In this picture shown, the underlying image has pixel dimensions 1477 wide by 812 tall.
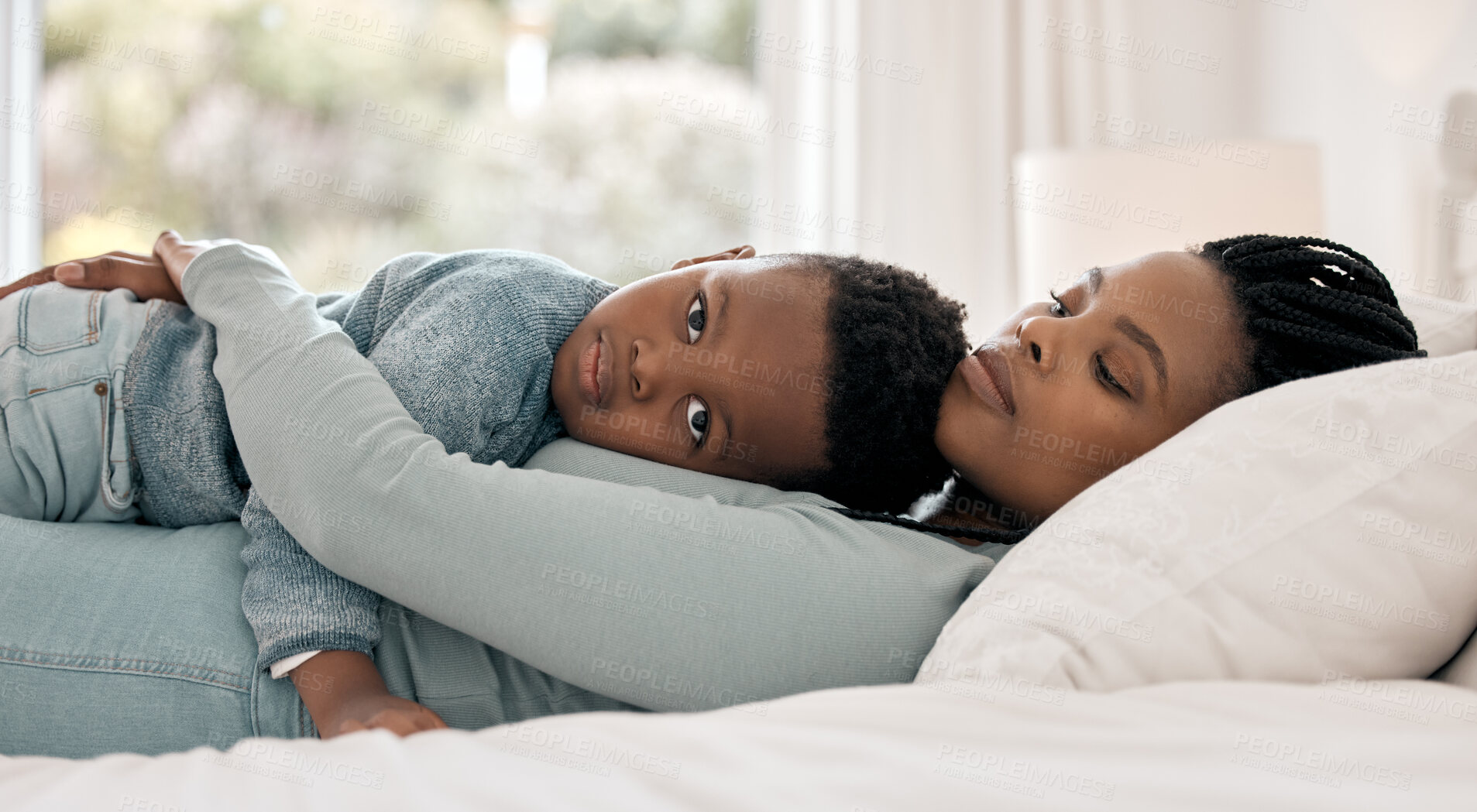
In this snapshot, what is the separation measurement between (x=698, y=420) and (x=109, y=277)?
2.29 ft

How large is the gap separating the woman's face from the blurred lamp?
1.14m

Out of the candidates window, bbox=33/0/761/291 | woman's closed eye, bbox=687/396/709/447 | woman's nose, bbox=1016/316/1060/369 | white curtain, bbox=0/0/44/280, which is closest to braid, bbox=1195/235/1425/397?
woman's nose, bbox=1016/316/1060/369

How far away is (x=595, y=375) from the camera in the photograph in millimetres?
1025

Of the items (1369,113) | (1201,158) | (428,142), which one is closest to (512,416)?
(1201,158)

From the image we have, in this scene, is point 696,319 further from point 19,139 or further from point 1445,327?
point 19,139

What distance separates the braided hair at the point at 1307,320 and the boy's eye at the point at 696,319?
286mm

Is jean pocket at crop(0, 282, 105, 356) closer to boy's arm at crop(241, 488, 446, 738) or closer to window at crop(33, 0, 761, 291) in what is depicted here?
boy's arm at crop(241, 488, 446, 738)

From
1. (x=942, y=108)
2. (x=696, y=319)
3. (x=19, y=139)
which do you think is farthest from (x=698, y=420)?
(x=19, y=139)

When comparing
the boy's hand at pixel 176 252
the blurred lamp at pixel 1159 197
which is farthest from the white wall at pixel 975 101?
the boy's hand at pixel 176 252

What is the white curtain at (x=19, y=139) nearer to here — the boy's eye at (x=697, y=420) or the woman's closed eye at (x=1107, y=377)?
the boy's eye at (x=697, y=420)

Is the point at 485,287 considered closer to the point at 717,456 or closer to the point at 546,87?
the point at 717,456

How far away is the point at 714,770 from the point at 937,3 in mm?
2917

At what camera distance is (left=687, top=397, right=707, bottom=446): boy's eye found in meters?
1.01

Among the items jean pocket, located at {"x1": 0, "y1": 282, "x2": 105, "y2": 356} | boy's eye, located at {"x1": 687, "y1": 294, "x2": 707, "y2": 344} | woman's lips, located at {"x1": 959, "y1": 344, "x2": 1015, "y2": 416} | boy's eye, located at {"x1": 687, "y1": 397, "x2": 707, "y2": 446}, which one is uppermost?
jean pocket, located at {"x1": 0, "y1": 282, "x2": 105, "y2": 356}
